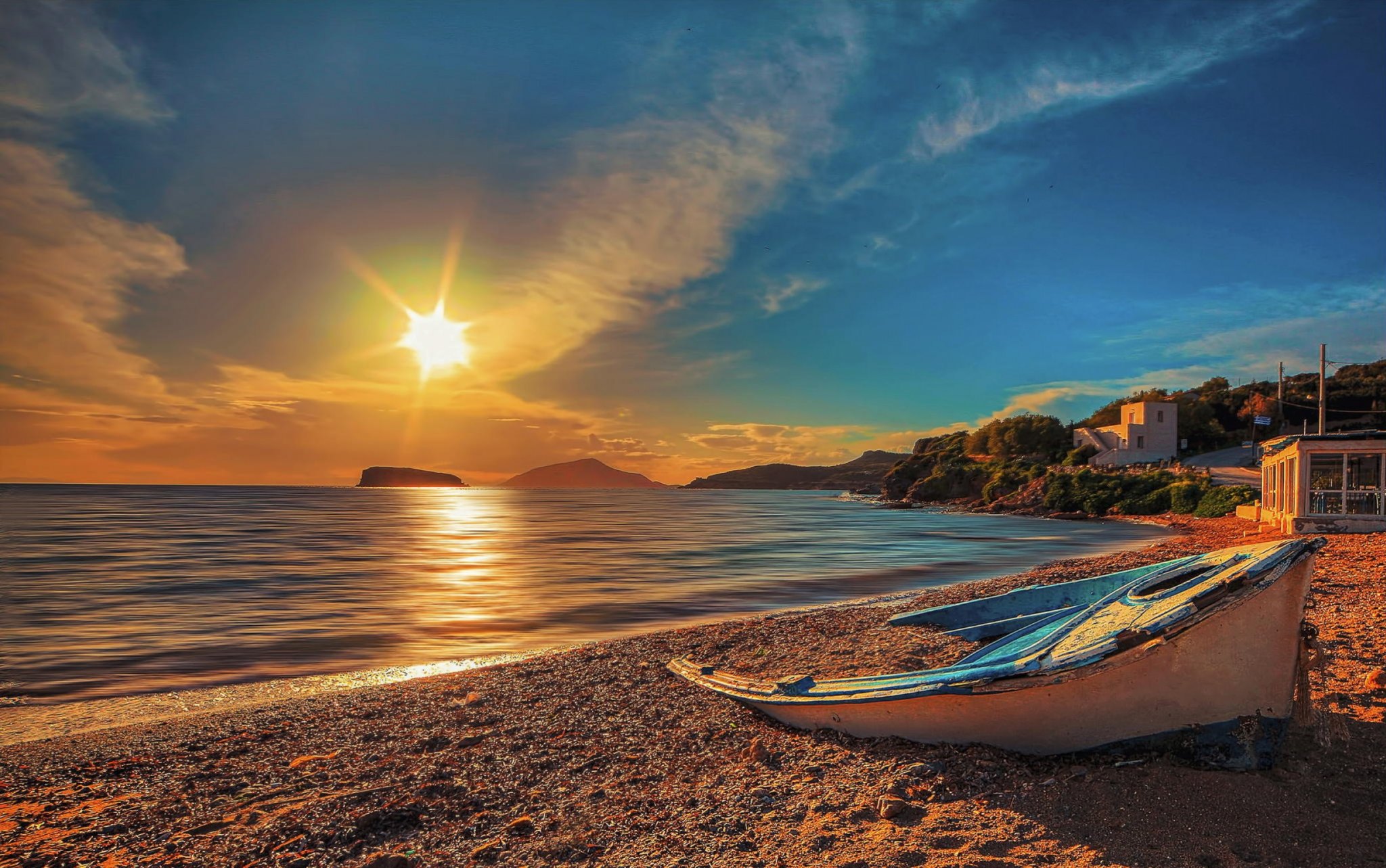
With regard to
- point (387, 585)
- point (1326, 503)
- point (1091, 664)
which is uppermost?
point (1326, 503)

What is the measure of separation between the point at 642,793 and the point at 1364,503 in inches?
1068

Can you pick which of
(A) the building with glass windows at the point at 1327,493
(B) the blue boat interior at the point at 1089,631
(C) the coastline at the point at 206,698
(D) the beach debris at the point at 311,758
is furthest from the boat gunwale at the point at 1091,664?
(A) the building with glass windows at the point at 1327,493

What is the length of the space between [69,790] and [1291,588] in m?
9.07

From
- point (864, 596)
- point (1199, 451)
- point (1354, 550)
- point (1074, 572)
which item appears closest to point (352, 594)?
point (864, 596)

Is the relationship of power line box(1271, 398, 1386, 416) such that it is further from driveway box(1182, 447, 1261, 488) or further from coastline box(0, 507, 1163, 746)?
coastline box(0, 507, 1163, 746)

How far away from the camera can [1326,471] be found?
103ft

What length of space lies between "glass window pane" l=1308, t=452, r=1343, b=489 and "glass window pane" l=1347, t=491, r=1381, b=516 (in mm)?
1115

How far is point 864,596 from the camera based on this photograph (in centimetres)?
1717

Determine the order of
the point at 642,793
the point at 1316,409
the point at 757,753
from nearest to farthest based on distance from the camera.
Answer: the point at 642,793
the point at 757,753
the point at 1316,409

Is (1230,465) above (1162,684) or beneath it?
above

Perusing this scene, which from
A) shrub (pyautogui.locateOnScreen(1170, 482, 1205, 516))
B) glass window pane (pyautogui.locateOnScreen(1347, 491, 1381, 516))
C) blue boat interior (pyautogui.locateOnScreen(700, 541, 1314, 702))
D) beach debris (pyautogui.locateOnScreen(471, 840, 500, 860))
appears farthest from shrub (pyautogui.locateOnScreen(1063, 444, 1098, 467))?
beach debris (pyautogui.locateOnScreen(471, 840, 500, 860))

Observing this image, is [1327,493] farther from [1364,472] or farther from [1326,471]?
[1326,471]

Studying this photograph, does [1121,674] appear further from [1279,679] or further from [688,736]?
[688,736]

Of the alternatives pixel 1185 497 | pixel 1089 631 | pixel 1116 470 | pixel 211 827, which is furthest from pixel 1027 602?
pixel 1116 470
